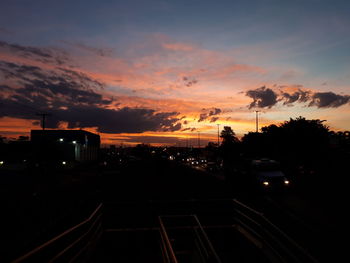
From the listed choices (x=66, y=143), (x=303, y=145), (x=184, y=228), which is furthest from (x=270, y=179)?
(x=66, y=143)

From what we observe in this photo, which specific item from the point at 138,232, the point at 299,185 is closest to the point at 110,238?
the point at 138,232

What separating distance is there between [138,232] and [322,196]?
11.9m

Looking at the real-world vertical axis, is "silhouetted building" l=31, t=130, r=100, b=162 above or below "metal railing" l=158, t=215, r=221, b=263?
above

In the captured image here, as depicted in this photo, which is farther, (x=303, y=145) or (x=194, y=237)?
(x=303, y=145)

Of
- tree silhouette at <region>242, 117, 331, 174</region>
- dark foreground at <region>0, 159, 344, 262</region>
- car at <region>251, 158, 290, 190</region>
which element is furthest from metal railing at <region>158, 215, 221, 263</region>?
tree silhouette at <region>242, 117, 331, 174</region>

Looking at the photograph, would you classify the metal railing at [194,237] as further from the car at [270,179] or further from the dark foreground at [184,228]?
the car at [270,179]

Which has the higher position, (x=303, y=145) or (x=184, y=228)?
(x=303, y=145)

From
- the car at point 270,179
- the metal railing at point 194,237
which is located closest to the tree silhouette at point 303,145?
the car at point 270,179

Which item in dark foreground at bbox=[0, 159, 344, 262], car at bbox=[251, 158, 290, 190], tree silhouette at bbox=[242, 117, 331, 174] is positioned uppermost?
tree silhouette at bbox=[242, 117, 331, 174]

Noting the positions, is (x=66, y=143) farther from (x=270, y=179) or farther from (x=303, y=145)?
(x=270, y=179)

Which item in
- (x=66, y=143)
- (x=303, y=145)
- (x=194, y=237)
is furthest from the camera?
(x=66, y=143)

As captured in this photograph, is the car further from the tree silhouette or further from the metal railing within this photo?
the tree silhouette

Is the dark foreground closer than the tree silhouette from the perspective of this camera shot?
Yes

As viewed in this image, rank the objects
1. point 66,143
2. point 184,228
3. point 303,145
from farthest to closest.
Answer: point 66,143, point 303,145, point 184,228
